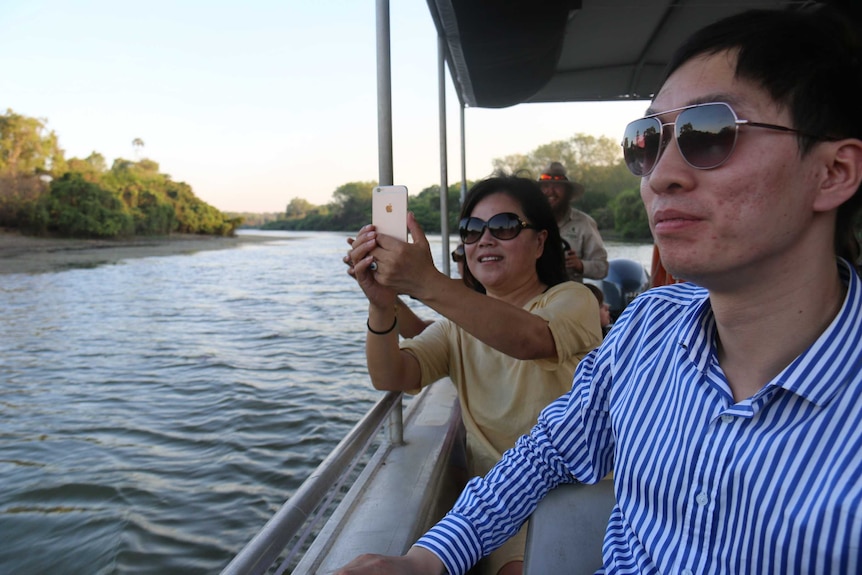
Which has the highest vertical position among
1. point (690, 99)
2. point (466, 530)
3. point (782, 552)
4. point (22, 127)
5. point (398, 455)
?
point (22, 127)

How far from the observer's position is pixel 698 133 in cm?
82

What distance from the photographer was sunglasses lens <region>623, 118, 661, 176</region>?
2.94 ft

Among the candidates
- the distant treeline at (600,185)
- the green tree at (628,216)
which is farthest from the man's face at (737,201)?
the green tree at (628,216)

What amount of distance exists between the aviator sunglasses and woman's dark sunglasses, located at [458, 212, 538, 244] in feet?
2.98

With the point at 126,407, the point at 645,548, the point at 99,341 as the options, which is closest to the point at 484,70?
the point at 645,548

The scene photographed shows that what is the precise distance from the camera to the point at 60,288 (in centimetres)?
1859

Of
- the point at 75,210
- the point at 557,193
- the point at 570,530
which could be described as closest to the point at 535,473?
the point at 570,530

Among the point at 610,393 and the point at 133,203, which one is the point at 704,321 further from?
the point at 133,203

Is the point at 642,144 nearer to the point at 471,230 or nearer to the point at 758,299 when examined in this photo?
the point at 758,299

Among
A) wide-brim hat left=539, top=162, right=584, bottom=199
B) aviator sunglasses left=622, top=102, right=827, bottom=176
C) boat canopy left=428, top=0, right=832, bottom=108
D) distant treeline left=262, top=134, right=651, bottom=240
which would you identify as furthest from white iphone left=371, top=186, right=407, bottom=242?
distant treeline left=262, top=134, right=651, bottom=240

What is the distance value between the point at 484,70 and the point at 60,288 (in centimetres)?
1919

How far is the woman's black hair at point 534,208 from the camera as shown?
1.89 metres

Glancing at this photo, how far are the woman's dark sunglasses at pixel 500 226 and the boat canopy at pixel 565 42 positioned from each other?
980mm

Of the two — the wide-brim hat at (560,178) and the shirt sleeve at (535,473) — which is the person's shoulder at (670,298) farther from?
the wide-brim hat at (560,178)
